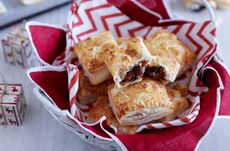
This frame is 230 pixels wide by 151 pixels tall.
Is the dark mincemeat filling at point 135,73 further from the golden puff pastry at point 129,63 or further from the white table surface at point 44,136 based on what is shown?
the white table surface at point 44,136

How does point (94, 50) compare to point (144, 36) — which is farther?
point (144, 36)

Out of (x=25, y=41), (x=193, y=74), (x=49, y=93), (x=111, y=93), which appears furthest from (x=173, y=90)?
(x=25, y=41)

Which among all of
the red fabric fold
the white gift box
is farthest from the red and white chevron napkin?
the white gift box

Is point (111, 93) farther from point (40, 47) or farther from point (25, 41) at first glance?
point (25, 41)

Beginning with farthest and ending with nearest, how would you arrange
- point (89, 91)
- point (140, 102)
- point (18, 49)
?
point (18, 49), point (89, 91), point (140, 102)

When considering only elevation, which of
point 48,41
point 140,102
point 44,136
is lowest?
point 44,136

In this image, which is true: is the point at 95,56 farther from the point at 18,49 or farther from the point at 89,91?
the point at 18,49

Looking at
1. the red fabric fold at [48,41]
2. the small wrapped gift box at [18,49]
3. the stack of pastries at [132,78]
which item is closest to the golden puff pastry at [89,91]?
the stack of pastries at [132,78]

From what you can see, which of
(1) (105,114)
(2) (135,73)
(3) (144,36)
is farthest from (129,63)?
(3) (144,36)
